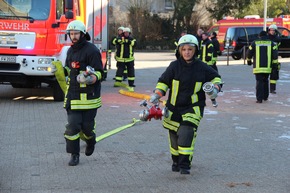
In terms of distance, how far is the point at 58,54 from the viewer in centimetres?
1160

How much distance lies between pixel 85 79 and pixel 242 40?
25755mm

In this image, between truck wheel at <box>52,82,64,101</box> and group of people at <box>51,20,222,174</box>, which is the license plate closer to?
truck wheel at <box>52,82,64,101</box>

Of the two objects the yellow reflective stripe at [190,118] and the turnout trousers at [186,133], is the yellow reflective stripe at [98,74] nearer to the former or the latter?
the turnout trousers at [186,133]

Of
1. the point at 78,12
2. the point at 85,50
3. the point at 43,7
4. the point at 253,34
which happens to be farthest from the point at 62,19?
the point at 253,34

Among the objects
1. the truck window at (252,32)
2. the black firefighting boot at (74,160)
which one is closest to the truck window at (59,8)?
the black firefighting boot at (74,160)

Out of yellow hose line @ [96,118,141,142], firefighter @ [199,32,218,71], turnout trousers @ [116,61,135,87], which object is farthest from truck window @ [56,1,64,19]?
firefighter @ [199,32,218,71]

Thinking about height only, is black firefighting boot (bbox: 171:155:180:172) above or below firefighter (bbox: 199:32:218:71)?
below

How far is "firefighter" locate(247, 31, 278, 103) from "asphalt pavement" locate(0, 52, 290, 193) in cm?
55

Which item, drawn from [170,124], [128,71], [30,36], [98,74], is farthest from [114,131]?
[128,71]

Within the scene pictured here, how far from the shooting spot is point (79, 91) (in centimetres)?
638

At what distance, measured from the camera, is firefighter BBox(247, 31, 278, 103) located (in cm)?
1224

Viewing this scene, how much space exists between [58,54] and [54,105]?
115 cm

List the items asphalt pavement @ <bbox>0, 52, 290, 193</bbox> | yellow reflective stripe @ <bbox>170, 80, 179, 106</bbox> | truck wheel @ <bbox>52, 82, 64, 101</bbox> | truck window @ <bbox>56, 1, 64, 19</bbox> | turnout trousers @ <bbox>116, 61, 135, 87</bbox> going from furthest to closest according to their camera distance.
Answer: turnout trousers @ <bbox>116, 61, 135, 87</bbox>
truck wheel @ <bbox>52, 82, 64, 101</bbox>
truck window @ <bbox>56, 1, 64, 19</bbox>
yellow reflective stripe @ <bbox>170, 80, 179, 106</bbox>
asphalt pavement @ <bbox>0, 52, 290, 193</bbox>

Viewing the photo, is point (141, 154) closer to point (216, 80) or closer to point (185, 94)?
point (185, 94)
